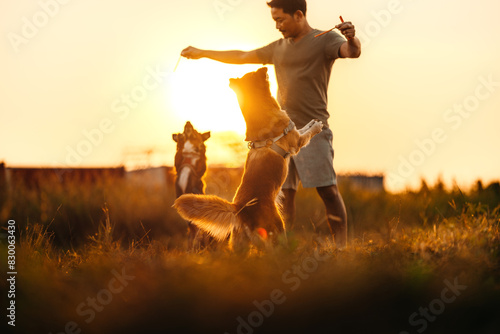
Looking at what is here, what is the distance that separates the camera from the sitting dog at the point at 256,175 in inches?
143

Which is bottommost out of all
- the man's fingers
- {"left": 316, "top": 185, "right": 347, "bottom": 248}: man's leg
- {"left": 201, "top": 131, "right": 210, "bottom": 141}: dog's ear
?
{"left": 316, "top": 185, "right": 347, "bottom": 248}: man's leg

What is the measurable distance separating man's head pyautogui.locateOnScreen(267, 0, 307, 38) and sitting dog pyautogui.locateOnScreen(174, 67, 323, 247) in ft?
2.81

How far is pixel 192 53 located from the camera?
5.11m

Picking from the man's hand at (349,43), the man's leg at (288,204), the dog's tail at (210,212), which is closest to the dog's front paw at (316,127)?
the man's hand at (349,43)

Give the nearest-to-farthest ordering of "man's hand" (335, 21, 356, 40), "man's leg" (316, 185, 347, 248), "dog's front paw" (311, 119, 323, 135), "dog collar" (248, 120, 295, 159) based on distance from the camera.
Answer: "dog collar" (248, 120, 295, 159) < "man's hand" (335, 21, 356, 40) < "dog's front paw" (311, 119, 323, 135) < "man's leg" (316, 185, 347, 248)

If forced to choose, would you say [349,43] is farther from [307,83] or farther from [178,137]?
[178,137]

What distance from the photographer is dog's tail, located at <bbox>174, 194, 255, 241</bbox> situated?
358 cm

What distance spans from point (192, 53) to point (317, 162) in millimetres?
1698

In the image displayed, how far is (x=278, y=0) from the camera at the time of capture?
4.55 m

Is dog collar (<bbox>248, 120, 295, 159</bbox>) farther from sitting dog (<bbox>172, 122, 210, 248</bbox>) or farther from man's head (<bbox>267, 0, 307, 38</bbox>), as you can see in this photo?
sitting dog (<bbox>172, 122, 210, 248</bbox>)

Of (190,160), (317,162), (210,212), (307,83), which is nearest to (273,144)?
(210,212)

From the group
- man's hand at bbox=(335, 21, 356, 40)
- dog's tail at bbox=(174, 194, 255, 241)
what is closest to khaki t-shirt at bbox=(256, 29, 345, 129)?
man's hand at bbox=(335, 21, 356, 40)

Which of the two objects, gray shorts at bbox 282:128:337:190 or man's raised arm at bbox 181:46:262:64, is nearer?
gray shorts at bbox 282:128:337:190

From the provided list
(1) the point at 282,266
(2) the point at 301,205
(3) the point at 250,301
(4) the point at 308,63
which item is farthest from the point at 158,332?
(2) the point at 301,205
